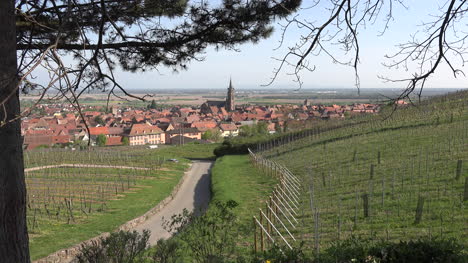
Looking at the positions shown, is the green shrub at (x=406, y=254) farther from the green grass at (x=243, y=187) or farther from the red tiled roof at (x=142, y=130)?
the red tiled roof at (x=142, y=130)

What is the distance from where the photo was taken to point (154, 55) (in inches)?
220

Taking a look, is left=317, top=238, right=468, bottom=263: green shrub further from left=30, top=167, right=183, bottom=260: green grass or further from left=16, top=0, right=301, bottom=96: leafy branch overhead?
left=30, top=167, right=183, bottom=260: green grass

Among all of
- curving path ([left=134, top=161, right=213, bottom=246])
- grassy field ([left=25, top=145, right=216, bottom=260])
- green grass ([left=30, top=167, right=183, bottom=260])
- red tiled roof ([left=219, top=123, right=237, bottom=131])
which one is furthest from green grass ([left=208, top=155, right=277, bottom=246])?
red tiled roof ([left=219, top=123, right=237, bottom=131])

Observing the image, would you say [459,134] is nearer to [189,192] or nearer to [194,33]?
[189,192]

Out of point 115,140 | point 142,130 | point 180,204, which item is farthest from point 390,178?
point 142,130

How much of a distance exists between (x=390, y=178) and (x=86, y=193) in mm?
13379

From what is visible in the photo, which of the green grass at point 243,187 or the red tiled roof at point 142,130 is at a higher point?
the green grass at point 243,187

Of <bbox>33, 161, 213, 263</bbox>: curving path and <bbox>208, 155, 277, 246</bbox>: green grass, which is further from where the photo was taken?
<bbox>208, 155, 277, 246</bbox>: green grass

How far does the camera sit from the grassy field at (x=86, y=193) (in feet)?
42.5

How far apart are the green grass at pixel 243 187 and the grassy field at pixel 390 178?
5.25 ft

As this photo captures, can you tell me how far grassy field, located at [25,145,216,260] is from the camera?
1296cm

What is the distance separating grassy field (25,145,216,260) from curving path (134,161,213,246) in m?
0.56

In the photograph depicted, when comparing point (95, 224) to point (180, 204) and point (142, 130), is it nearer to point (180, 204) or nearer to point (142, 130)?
point (180, 204)

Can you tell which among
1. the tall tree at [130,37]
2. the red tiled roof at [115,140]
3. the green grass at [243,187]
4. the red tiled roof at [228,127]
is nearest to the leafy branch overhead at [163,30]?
the tall tree at [130,37]
